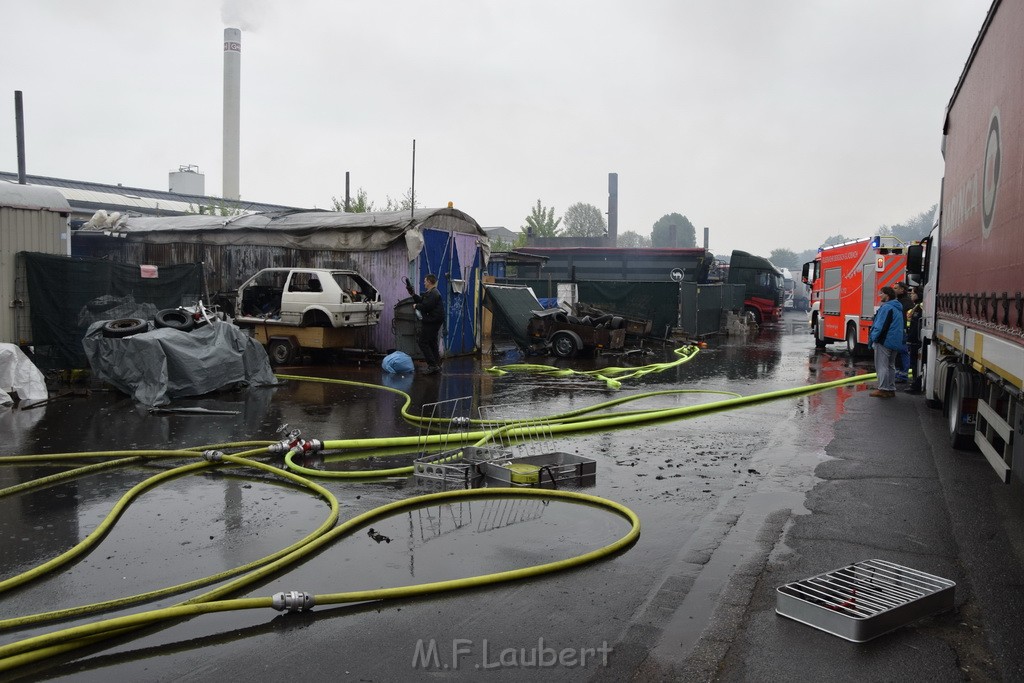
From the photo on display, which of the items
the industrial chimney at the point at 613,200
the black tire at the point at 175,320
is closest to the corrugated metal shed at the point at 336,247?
the black tire at the point at 175,320

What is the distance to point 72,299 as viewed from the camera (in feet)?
47.0

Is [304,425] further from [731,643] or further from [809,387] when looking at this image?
[809,387]

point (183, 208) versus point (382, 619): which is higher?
point (183, 208)

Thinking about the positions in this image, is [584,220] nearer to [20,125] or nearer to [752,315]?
[752,315]

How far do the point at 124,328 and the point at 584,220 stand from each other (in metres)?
102

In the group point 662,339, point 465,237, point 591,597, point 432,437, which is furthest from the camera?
point 662,339

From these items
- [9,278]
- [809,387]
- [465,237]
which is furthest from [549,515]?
[465,237]

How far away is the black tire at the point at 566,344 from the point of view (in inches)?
816

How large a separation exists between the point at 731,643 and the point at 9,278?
44.4ft

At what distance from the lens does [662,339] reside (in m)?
26.8

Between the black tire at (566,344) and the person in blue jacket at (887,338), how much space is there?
799 cm

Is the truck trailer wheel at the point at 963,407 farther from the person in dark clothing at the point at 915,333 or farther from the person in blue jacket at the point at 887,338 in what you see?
the person in dark clothing at the point at 915,333

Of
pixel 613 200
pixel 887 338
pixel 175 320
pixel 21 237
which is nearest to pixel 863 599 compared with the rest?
pixel 887 338

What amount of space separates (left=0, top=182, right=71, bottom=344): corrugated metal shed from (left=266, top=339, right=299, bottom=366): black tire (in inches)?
168
